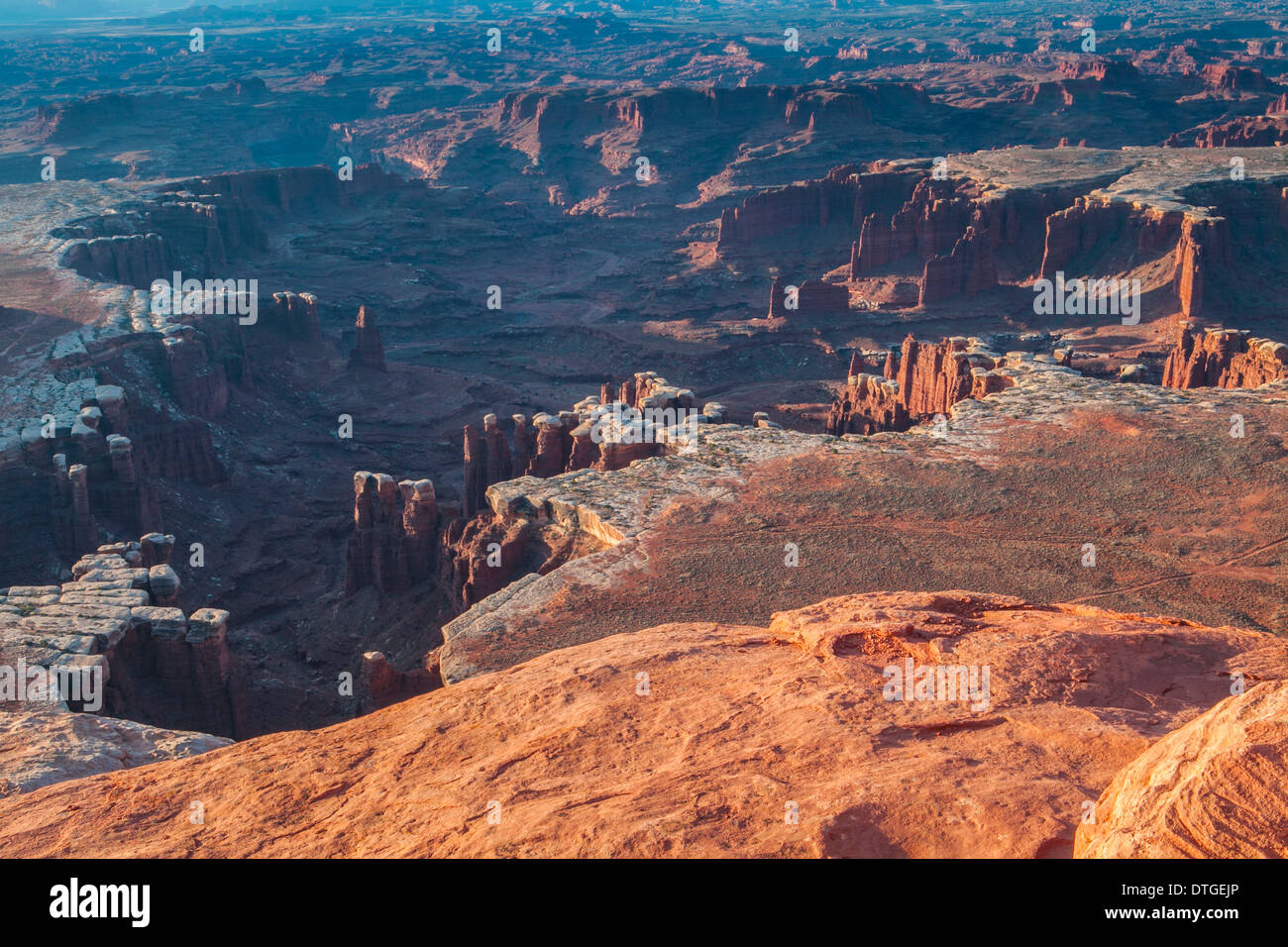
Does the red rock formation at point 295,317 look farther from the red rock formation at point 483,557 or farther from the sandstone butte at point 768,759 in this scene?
the sandstone butte at point 768,759

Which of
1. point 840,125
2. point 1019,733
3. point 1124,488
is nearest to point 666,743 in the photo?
point 1019,733

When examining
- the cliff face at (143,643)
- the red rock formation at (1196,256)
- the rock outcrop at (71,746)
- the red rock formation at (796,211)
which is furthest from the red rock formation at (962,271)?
the rock outcrop at (71,746)

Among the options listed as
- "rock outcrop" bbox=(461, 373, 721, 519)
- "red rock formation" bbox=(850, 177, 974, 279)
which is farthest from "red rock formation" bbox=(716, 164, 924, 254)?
"rock outcrop" bbox=(461, 373, 721, 519)

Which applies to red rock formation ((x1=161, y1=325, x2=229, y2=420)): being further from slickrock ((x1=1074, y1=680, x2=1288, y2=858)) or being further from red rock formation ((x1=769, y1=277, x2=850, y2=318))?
slickrock ((x1=1074, y1=680, x2=1288, y2=858))

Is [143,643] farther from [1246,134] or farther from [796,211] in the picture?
[1246,134]

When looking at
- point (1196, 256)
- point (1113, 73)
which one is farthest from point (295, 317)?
point (1113, 73)
